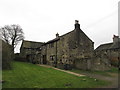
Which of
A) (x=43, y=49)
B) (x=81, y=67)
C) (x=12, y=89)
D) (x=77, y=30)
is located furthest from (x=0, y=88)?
(x=43, y=49)

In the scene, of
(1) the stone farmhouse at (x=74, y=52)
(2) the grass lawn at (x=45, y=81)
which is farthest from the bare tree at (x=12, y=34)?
(2) the grass lawn at (x=45, y=81)

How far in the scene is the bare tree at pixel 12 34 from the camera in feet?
147

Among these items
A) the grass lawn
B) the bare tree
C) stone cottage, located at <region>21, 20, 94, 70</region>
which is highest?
the bare tree

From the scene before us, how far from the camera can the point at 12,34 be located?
45.8 m

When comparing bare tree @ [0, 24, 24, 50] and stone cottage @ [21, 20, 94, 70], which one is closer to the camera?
stone cottage @ [21, 20, 94, 70]

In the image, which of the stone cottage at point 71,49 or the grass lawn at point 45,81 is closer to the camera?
the grass lawn at point 45,81

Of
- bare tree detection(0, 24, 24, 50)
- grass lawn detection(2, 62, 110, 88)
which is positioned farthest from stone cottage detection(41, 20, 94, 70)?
bare tree detection(0, 24, 24, 50)

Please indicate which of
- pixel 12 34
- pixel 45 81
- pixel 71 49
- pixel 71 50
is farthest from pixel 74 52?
pixel 12 34

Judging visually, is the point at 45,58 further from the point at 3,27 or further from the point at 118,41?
the point at 118,41

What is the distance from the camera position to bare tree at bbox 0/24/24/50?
4471cm

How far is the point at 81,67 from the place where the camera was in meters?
25.1

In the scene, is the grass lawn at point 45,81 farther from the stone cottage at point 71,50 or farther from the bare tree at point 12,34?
the bare tree at point 12,34

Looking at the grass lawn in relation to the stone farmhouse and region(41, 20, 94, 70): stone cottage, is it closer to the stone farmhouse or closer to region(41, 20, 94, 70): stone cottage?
the stone farmhouse

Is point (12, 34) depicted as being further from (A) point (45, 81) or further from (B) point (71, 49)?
(A) point (45, 81)
